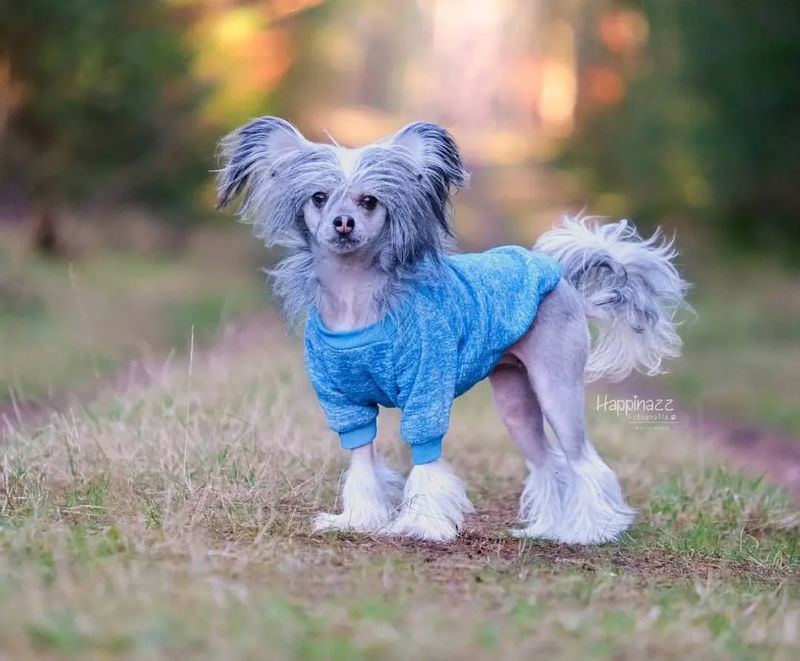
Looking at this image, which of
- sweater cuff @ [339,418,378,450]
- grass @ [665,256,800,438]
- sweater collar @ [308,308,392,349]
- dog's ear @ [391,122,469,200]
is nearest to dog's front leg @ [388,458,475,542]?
sweater cuff @ [339,418,378,450]

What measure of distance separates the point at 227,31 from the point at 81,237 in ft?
13.5

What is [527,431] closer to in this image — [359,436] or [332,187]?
[359,436]

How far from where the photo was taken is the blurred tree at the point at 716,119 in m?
15.7

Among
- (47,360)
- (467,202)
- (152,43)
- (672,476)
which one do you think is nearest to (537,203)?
(467,202)

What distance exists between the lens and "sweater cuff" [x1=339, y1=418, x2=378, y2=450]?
18.3 ft

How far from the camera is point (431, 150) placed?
5.45 meters

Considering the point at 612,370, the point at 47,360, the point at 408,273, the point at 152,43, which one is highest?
the point at 152,43

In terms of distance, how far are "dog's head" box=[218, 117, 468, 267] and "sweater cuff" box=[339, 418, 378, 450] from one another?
812 millimetres

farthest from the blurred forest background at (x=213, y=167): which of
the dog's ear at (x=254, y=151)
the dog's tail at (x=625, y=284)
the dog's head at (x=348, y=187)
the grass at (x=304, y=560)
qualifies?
the dog's tail at (x=625, y=284)

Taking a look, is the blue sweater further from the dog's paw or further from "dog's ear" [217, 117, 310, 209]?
"dog's ear" [217, 117, 310, 209]

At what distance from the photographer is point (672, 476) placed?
7.41 metres

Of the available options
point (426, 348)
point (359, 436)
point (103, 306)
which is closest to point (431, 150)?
point (426, 348)

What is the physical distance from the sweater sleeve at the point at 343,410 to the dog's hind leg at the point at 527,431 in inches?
36.6

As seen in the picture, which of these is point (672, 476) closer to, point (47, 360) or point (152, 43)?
point (47, 360)
